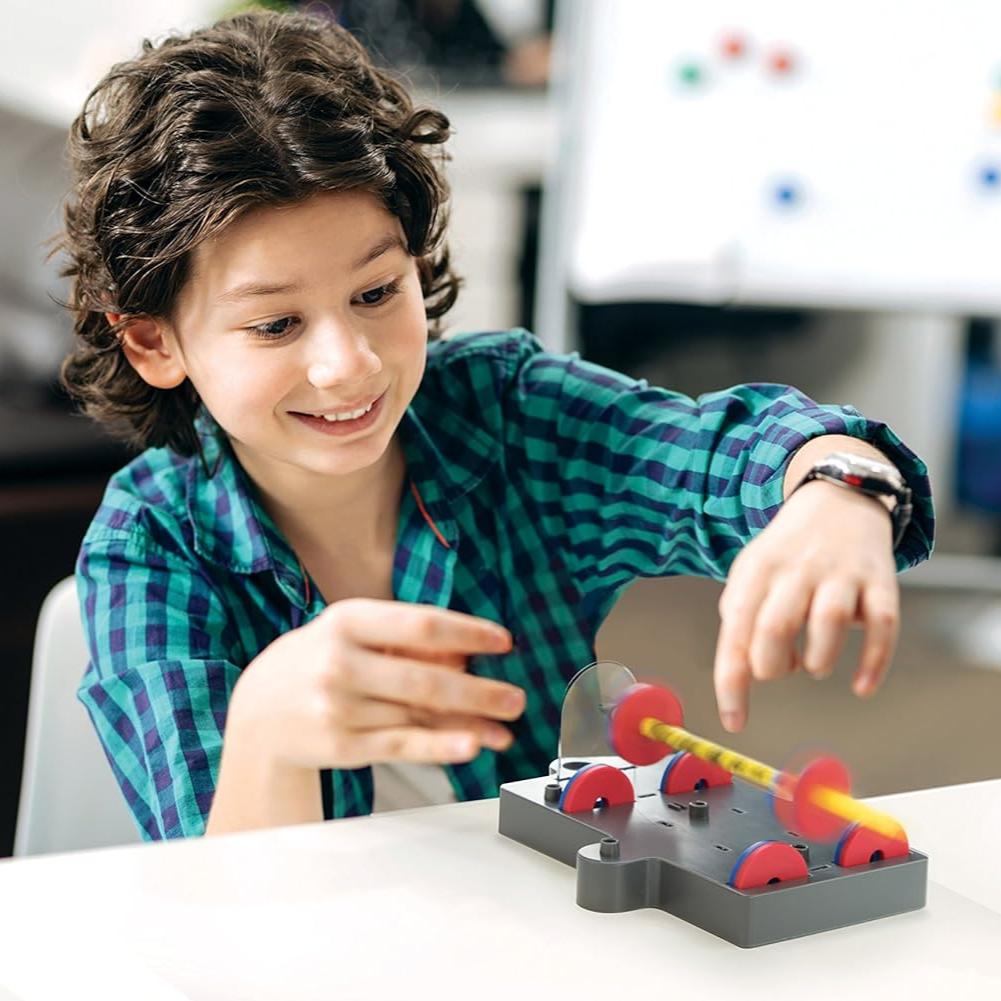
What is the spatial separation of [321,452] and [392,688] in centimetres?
38

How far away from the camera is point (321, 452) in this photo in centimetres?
92

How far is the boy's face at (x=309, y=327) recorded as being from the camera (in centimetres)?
87

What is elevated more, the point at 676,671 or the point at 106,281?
the point at 106,281

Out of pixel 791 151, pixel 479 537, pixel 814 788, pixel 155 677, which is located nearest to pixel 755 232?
pixel 791 151

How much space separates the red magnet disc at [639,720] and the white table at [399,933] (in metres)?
0.07

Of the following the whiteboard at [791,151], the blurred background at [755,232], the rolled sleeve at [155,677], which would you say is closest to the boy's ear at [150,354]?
the rolled sleeve at [155,677]

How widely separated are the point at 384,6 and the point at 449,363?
2.41 metres

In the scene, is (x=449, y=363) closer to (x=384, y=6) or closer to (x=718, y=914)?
(x=718, y=914)

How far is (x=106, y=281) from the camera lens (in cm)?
98

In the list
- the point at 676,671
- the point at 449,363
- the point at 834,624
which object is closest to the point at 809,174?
the point at 676,671

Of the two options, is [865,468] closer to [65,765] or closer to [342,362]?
[342,362]

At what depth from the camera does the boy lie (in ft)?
2.70

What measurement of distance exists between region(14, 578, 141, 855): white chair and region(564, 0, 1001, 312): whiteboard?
1.51 m

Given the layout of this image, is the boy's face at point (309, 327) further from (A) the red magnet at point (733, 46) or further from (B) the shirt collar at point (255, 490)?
(A) the red magnet at point (733, 46)
